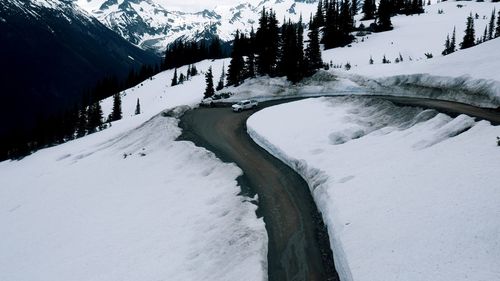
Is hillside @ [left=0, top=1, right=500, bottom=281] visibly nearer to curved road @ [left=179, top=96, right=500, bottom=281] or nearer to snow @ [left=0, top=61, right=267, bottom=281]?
snow @ [left=0, top=61, right=267, bottom=281]

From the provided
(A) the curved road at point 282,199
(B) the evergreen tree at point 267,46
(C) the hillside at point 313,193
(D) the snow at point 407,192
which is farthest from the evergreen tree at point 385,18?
(D) the snow at point 407,192

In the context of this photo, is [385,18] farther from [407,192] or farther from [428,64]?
[407,192]

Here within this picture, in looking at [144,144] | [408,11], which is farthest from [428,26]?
[144,144]

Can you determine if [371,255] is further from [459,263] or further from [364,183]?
[364,183]

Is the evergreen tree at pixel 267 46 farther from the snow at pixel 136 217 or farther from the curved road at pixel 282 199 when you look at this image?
the curved road at pixel 282 199

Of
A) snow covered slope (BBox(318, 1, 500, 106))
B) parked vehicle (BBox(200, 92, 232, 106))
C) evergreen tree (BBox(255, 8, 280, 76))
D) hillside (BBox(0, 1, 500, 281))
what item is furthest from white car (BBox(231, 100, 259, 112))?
evergreen tree (BBox(255, 8, 280, 76))

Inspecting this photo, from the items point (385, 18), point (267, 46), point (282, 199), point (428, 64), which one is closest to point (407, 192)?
point (282, 199)

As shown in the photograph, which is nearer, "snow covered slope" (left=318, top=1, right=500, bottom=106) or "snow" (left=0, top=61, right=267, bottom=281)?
"snow" (left=0, top=61, right=267, bottom=281)
